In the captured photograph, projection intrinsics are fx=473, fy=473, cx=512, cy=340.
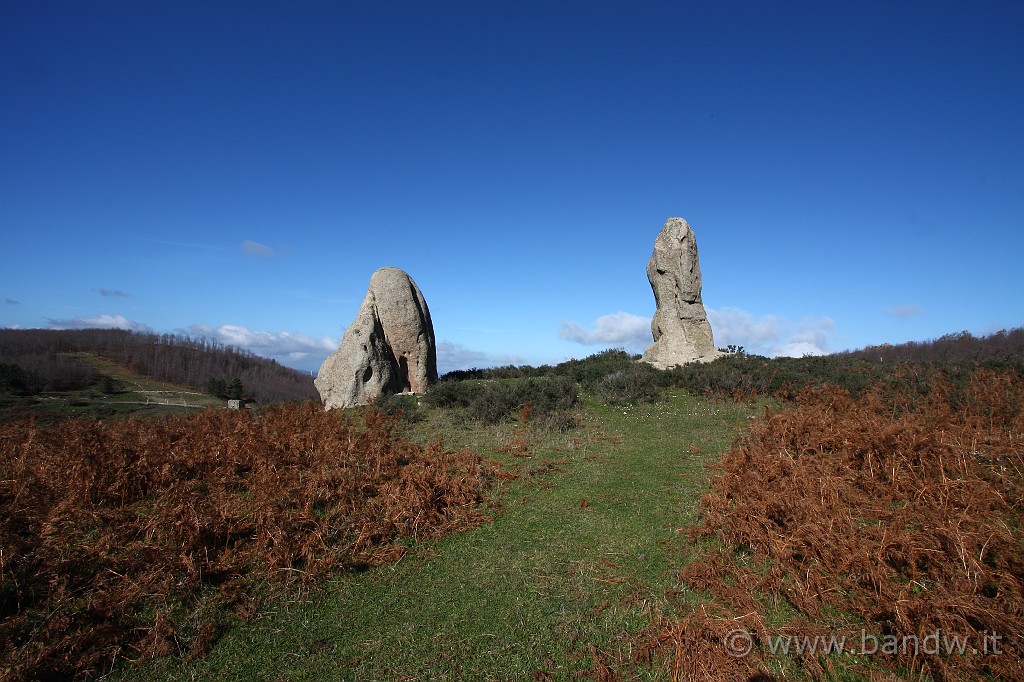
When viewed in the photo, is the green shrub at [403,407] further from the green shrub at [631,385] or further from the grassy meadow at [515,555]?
the green shrub at [631,385]

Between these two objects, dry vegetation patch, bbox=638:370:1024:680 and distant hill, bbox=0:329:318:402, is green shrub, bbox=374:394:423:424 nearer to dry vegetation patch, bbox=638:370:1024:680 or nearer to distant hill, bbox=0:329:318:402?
dry vegetation patch, bbox=638:370:1024:680

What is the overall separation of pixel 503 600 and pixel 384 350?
1410 centimetres

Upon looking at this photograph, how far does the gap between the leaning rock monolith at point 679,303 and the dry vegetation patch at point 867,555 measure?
1402 cm

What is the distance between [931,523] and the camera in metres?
5.05

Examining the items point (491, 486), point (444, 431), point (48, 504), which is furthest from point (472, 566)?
point (444, 431)

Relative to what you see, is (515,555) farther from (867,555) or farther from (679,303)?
(679,303)

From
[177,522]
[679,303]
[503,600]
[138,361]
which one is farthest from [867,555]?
[138,361]

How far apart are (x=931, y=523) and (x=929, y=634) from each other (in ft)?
5.79

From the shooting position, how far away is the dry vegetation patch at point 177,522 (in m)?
4.31

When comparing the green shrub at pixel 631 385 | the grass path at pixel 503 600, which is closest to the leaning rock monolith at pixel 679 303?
the green shrub at pixel 631 385

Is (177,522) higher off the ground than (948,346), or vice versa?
(948,346)

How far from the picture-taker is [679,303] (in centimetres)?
2258

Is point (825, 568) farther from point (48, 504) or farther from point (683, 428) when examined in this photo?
point (48, 504)

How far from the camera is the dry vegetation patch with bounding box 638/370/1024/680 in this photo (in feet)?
12.3
